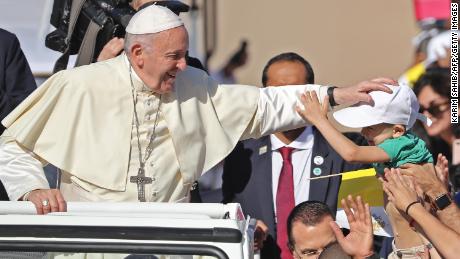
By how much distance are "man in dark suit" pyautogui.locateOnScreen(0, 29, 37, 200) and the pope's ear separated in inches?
39.7

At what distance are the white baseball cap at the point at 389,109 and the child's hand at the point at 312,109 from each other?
0.42 feet

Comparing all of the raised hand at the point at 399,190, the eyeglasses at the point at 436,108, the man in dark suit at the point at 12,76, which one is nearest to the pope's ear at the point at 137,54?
the man in dark suit at the point at 12,76

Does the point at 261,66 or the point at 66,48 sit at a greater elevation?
the point at 66,48

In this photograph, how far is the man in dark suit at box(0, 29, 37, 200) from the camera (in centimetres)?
617

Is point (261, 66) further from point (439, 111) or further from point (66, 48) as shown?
point (66, 48)

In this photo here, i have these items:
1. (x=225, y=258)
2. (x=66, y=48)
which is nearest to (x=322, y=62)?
(x=66, y=48)

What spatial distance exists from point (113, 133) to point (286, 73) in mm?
1433

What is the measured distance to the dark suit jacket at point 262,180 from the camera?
6172 millimetres

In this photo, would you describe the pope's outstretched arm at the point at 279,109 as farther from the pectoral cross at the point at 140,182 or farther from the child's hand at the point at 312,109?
the pectoral cross at the point at 140,182

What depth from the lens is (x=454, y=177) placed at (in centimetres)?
695

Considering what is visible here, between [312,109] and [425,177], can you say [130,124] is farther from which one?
[425,177]

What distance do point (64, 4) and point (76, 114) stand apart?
1163 mm

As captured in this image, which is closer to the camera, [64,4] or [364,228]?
[364,228]

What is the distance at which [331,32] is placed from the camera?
12719 mm
